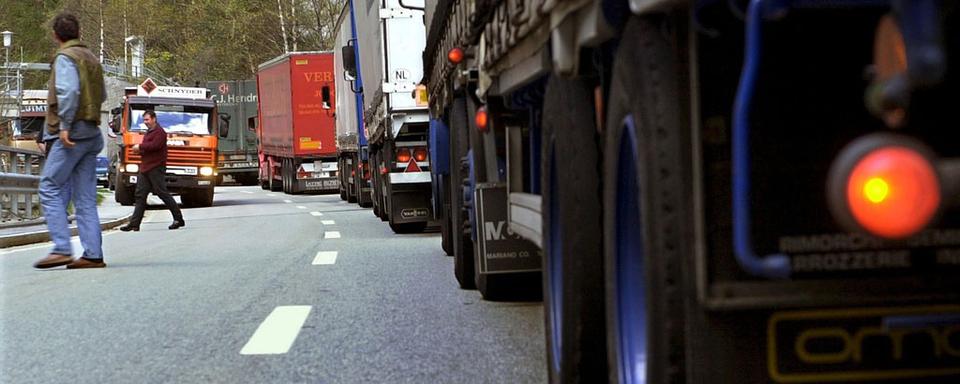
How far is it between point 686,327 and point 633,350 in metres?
0.58

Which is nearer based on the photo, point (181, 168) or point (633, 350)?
point (633, 350)

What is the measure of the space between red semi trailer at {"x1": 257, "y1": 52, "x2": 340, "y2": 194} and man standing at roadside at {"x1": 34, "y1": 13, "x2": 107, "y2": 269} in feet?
76.7

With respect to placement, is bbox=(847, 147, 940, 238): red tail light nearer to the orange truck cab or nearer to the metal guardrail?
the metal guardrail

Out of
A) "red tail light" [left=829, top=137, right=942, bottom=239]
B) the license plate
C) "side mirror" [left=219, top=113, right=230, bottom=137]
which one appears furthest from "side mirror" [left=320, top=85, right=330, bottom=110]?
"red tail light" [left=829, top=137, right=942, bottom=239]

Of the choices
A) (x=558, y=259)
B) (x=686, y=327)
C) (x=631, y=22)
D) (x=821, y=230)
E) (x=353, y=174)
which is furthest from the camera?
(x=353, y=174)

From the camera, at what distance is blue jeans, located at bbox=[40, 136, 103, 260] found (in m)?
10.4

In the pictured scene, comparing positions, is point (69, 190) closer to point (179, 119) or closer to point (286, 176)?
point (179, 119)

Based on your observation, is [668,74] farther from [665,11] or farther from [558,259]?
[558,259]

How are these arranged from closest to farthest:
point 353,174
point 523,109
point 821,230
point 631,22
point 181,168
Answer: point 821,230
point 631,22
point 523,109
point 353,174
point 181,168

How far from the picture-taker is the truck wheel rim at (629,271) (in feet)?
9.46

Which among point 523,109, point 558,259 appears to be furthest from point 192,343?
point 558,259

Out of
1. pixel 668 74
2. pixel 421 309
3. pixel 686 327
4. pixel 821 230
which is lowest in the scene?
pixel 421 309

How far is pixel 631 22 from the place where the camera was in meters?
2.84

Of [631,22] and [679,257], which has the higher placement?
[631,22]
